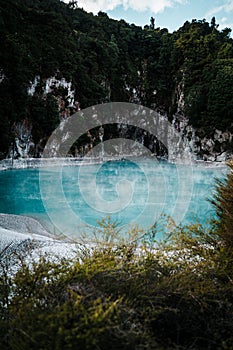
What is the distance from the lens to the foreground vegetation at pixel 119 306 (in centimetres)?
179

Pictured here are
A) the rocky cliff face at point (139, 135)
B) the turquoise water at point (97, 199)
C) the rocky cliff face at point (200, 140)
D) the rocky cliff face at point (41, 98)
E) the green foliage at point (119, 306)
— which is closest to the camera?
the green foliage at point (119, 306)

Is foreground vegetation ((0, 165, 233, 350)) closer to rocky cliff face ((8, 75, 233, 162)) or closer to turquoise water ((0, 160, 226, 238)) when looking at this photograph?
turquoise water ((0, 160, 226, 238))

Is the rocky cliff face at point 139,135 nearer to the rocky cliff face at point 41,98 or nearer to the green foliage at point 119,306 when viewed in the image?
the rocky cliff face at point 41,98

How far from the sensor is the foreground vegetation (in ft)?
5.89

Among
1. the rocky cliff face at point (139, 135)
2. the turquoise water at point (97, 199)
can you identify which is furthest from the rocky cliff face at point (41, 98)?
the turquoise water at point (97, 199)

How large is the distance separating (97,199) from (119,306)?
592 inches

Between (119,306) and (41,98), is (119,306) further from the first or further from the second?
(41,98)

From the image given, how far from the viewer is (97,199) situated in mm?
17031

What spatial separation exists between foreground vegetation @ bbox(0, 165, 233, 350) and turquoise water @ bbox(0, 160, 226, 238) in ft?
23.0

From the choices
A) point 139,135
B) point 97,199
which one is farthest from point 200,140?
point 97,199

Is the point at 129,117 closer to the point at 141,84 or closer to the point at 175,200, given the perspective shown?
the point at 141,84

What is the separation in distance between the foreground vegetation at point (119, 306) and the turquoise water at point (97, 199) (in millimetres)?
7020

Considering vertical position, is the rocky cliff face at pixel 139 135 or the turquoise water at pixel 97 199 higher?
the rocky cliff face at pixel 139 135

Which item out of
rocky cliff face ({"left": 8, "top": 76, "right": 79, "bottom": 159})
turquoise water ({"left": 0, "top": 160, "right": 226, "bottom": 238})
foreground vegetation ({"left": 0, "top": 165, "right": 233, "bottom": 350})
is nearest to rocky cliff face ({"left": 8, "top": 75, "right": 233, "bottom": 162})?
rocky cliff face ({"left": 8, "top": 76, "right": 79, "bottom": 159})
